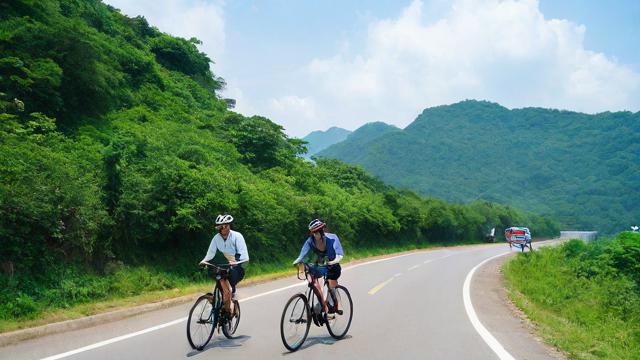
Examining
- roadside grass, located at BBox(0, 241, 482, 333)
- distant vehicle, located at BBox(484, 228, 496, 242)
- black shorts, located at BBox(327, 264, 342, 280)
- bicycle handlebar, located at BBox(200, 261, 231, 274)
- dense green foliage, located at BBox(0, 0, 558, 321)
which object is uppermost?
dense green foliage, located at BBox(0, 0, 558, 321)

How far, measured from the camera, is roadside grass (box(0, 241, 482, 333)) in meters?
8.52

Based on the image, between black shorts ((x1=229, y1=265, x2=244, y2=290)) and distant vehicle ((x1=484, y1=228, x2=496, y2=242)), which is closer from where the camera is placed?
black shorts ((x1=229, y1=265, x2=244, y2=290))

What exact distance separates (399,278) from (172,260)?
8.43 meters

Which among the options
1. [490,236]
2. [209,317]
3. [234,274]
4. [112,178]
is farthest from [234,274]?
[490,236]

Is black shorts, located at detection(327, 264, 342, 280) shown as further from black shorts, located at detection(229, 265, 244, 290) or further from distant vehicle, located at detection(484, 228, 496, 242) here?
distant vehicle, located at detection(484, 228, 496, 242)

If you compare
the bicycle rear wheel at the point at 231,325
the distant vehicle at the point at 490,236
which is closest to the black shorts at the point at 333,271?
Result: the bicycle rear wheel at the point at 231,325

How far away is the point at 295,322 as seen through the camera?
676 cm

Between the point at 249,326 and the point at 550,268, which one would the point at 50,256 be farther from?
the point at 550,268

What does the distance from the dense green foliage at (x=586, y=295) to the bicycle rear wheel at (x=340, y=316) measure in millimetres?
3341

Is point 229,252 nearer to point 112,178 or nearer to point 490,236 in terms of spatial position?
point 112,178

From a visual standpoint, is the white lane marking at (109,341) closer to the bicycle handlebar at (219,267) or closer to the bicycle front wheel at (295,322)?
the bicycle handlebar at (219,267)

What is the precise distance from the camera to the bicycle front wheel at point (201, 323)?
6.71m

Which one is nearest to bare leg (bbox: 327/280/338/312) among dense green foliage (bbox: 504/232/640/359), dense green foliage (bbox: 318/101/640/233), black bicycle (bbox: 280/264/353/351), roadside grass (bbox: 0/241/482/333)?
black bicycle (bbox: 280/264/353/351)

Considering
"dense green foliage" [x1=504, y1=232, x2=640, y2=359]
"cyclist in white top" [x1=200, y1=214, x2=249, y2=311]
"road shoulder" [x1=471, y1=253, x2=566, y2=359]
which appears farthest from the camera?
"dense green foliage" [x1=504, y1=232, x2=640, y2=359]
